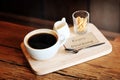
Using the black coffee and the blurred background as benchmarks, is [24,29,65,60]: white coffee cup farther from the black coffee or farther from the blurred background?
the blurred background

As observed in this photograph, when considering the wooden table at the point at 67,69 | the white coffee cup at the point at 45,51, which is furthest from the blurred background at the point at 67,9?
the white coffee cup at the point at 45,51

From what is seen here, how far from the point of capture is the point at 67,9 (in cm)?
200

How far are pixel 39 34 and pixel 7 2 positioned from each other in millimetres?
1361

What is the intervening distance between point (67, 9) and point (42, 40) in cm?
112

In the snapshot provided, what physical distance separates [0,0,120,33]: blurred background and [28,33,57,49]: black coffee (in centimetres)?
100

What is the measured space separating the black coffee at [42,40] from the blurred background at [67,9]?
1.00m

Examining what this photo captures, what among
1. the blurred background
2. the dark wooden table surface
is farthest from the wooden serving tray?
the blurred background

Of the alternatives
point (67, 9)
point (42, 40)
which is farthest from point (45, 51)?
point (67, 9)

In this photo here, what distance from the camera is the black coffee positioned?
0.88m

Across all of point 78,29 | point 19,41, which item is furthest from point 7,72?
point 78,29

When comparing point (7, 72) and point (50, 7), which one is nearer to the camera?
→ point (7, 72)

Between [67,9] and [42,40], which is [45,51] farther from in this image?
[67,9]

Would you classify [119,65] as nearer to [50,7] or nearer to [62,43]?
[62,43]

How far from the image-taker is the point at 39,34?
95cm
